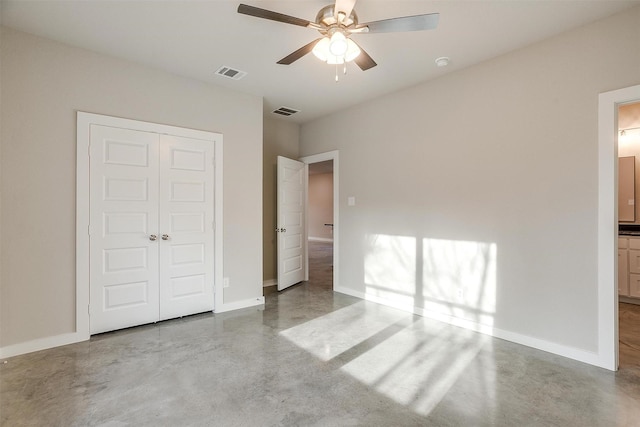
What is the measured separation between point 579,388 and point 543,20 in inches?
113

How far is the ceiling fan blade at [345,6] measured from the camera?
197 cm

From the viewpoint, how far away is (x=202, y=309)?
377 centimetres

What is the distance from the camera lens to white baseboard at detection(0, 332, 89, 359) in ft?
8.67

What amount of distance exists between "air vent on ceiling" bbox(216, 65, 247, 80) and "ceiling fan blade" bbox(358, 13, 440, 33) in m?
1.86

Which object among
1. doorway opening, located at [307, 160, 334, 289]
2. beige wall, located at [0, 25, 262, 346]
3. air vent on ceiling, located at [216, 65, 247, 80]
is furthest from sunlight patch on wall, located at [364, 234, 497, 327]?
doorway opening, located at [307, 160, 334, 289]

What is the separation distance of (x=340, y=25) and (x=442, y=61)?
4.99 feet

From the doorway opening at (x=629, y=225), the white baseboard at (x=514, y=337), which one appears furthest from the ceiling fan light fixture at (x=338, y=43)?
the doorway opening at (x=629, y=225)

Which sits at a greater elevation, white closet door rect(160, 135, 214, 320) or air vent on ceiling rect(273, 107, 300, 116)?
air vent on ceiling rect(273, 107, 300, 116)

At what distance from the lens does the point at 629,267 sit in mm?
4031

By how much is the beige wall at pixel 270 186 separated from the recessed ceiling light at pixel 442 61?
9.45 feet

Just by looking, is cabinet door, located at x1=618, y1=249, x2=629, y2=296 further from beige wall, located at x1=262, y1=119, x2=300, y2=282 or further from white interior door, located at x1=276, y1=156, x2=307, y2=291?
beige wall, located at x1=262, y1=119, x2=300, y2=282

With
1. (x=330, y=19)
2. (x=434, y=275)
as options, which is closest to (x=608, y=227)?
(x=434, y=275)

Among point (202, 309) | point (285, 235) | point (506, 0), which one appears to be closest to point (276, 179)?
point (285, 235)

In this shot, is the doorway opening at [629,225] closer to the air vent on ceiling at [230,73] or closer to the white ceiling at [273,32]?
the white ceiling at [273,32]
